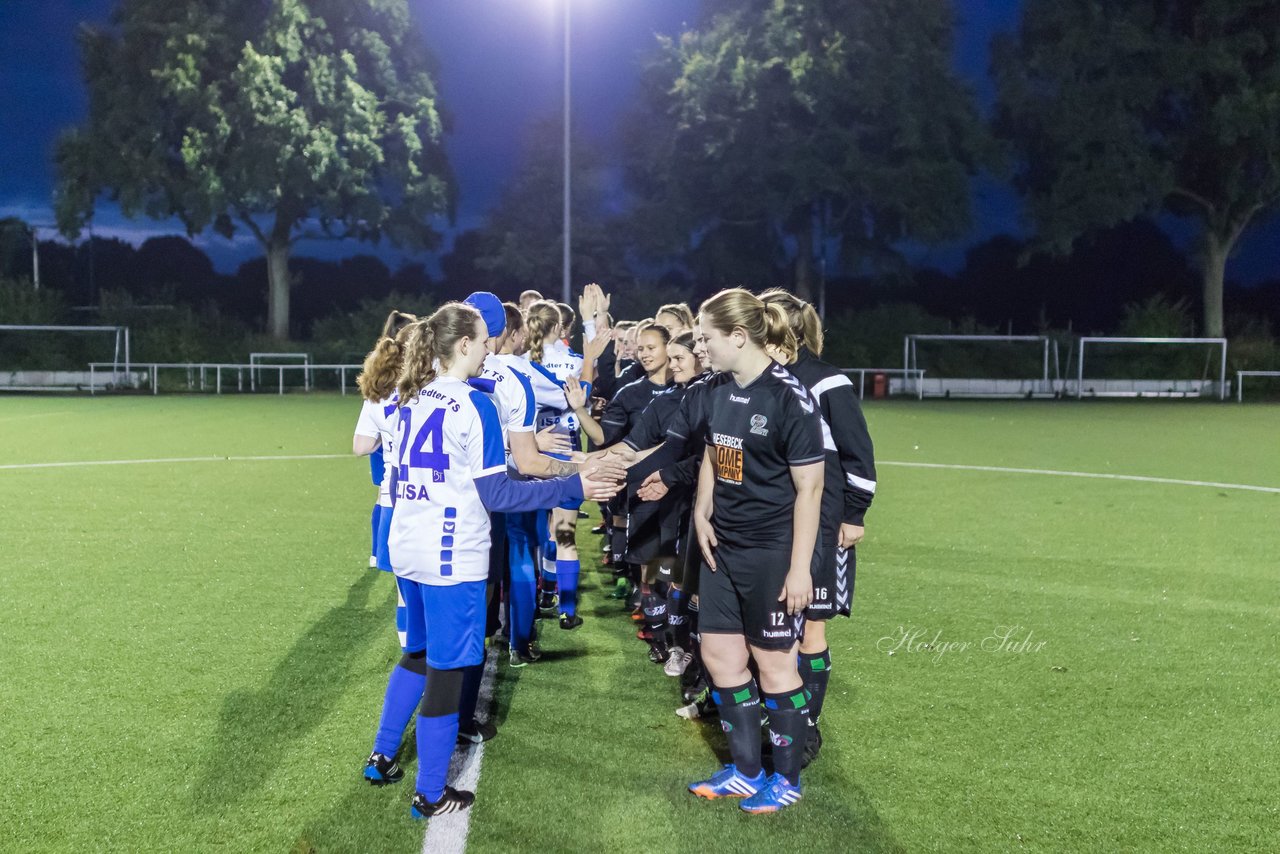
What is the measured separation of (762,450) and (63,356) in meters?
37.7

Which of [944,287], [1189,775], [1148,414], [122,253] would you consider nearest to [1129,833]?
[1189,775]

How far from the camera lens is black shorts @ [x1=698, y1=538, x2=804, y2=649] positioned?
12.5 feet

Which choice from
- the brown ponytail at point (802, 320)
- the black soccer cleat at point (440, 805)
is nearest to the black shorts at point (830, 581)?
the brown ponytail at point (802, 320)

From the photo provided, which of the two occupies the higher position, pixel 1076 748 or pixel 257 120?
pixel 257 120

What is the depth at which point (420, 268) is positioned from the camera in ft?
178

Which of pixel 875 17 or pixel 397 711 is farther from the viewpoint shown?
pixel 875 17

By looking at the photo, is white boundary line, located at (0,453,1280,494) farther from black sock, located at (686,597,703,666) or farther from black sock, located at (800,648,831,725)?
black sock, located at (800,648,831,725)

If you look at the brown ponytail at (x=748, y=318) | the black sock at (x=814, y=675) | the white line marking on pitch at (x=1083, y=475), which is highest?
the brown ponytail at (x=748, y=318)

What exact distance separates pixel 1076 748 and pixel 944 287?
1823 inches

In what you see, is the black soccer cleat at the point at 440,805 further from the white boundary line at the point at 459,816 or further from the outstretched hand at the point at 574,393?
the outstretched hand at the point at 574,393

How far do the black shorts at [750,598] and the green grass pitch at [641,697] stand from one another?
74 cm

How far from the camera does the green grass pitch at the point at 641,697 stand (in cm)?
386

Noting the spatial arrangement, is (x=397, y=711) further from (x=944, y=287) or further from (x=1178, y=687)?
(x=944, y=287)

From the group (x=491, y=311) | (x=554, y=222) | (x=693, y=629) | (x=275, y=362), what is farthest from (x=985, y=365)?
(x=491, y=311)
